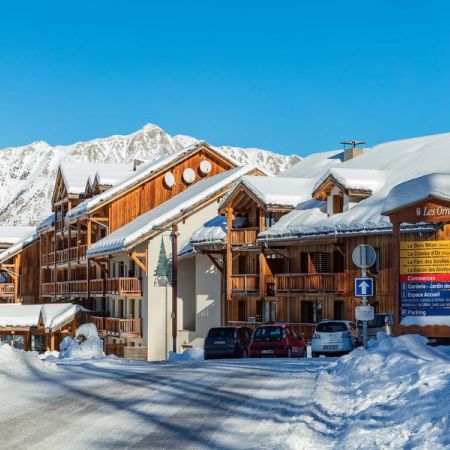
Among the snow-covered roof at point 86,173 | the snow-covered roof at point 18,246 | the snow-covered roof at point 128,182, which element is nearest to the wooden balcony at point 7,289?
the snow-covered roof at point 18,246

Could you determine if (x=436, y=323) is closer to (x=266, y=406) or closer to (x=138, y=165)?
(x=266, y=406)

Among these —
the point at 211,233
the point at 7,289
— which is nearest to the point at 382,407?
the point at 211,233

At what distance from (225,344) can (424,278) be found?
39.7 ft

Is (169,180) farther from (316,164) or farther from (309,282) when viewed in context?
(309,282)

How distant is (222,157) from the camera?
204 feet

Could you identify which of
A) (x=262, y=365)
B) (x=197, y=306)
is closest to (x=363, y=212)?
(x=197, y=306)

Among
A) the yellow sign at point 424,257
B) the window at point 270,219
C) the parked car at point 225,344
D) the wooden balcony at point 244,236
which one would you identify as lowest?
the parked car at point 225,344

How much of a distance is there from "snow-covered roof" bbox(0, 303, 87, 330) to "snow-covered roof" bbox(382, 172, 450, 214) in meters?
39.0

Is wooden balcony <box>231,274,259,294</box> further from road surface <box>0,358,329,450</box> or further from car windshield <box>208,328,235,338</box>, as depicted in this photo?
road surface <box>0,358,329,450</box>

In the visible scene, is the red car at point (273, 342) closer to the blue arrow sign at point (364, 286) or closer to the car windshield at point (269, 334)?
the car windshield at point (269, 334)

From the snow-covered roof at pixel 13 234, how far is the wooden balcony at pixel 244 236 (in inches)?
1562

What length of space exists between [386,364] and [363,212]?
24791 millimetres

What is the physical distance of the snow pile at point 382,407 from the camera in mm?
9602

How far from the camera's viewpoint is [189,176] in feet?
202
